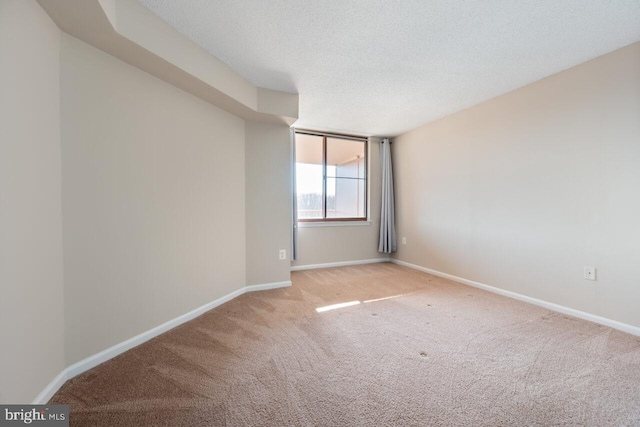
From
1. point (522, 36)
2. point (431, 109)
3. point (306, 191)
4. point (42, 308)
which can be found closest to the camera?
point (42, 308)

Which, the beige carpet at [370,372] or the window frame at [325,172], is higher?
the window frame at [325,172]

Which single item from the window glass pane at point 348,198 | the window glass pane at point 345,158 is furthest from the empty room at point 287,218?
the window glass pane at point 348,198

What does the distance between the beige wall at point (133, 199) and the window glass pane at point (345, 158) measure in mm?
2051

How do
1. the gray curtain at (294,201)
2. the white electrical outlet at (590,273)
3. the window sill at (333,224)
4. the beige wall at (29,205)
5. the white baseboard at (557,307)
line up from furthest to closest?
the window sill at (333,224), the gray curtain at (294,201), the white electrical outlet at (590,273), the white baseboard at (557,307), the beige wall at (29,205)

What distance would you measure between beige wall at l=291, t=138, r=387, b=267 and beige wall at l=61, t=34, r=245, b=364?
159 cm

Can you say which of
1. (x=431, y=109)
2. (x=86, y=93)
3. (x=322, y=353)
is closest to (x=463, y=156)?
(x=431, y=109)

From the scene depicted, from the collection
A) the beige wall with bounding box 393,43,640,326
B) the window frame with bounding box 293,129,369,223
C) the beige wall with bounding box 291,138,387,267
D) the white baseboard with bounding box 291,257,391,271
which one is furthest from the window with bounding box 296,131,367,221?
the beige wall with bounding box 393,43,640,326

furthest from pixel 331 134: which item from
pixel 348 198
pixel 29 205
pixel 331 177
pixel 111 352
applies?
pixel 111 352

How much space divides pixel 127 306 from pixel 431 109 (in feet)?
12.4

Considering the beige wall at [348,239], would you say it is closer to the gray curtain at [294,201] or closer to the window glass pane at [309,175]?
the gray curtain at [294,201]

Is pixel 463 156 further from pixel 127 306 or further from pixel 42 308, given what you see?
pixel 42 308

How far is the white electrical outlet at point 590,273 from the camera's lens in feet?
7.12

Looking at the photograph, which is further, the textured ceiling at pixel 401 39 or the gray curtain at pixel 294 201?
the gray curtain at pixel 294 201

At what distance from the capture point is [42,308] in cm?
126
